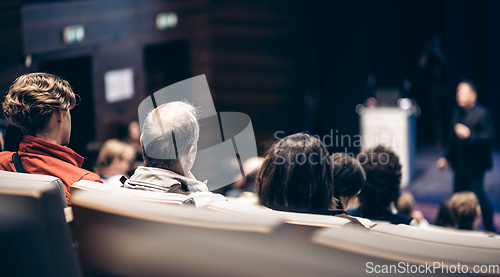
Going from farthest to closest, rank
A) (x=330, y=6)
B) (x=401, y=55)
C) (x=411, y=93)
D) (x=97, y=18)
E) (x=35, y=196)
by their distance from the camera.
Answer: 1. (x=411, y=93)
2. (x=401, y=55)
3. (x=330, y=6)
4. (x=97, y=18)
5. (x=35, y=196)

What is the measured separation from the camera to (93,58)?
575cm

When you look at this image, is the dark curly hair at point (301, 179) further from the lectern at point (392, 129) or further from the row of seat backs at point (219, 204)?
the lectern at point (392, 129)

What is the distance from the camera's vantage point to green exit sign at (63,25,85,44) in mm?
5312

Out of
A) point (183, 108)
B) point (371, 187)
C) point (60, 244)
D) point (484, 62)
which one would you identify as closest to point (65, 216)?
point (60, 244)

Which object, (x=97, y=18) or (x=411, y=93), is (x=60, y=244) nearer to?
(x=97, y=18)

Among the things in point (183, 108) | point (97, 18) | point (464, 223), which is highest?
point (97, 18)

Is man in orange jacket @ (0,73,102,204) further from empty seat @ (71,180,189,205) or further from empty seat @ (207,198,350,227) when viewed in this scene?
empty seat @ (207,198,350,227)

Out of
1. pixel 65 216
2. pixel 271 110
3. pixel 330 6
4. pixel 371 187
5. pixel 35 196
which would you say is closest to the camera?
pixel 35 196

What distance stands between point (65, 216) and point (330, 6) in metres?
5.93

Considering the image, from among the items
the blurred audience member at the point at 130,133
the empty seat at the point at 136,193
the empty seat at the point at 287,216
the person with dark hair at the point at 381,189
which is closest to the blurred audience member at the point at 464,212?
the person with dark hair at the point at 381,189

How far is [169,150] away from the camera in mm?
1590

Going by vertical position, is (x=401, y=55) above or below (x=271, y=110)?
above

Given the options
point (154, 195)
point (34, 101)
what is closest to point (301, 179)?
point (154, 195)

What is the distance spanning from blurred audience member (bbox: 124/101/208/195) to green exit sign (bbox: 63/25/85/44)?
4.16 metres
